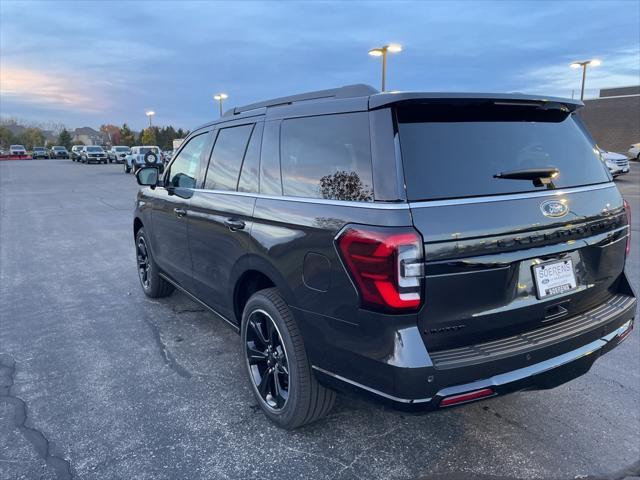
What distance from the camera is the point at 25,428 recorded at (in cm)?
305

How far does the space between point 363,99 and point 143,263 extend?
4100 millimetres

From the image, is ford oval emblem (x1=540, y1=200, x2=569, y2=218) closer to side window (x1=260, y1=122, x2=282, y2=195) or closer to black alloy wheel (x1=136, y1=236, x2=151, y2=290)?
side window (x1=260, y1=122, x2=282, y2=195)

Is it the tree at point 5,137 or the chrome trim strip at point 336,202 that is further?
the tree at point 5,137

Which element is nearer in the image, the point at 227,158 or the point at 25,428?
the point at 25,428

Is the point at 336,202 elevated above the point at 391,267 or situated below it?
above

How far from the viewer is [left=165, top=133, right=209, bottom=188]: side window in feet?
13.8

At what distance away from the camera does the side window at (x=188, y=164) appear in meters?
4.21

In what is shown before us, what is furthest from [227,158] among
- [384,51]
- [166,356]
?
Result: [384,51]

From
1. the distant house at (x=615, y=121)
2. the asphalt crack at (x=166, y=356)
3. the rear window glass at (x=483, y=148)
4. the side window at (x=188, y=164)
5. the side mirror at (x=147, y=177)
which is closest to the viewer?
the rear window glass at (x=483, y=148)

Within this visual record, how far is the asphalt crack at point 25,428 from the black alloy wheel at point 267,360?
116 cm

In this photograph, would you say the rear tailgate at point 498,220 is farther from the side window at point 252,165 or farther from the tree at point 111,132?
the tree at point 111,132

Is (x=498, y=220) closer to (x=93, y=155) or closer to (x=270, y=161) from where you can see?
(x=270, y=161)

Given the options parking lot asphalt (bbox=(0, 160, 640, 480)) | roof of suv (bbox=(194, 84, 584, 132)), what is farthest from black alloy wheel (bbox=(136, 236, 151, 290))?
roof of suv (bbox=(194, 84, 584, 132))

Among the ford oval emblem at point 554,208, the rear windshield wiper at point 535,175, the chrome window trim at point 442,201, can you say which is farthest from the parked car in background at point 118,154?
the ford oval emblem at point 554,208
